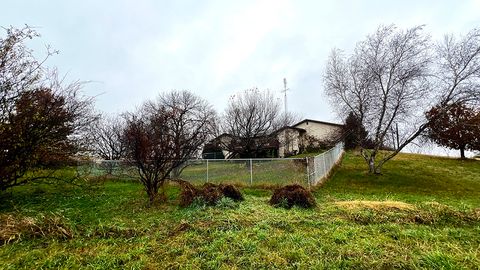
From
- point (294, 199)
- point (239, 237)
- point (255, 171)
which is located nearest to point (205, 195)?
point (294, 199)

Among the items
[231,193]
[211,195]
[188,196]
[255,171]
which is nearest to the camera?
[211,195]

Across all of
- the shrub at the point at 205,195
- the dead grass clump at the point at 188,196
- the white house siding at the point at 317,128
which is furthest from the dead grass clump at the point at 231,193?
the white house siding at the point at 317,128

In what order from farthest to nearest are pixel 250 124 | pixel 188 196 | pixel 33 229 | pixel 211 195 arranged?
pixel 250 124 → pixel 188 196 → pixel 211 195 → pixel 33 229

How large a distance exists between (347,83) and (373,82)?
1.65 metres

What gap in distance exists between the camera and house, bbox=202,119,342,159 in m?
29.1

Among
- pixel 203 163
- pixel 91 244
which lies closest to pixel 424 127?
pixel 203 163

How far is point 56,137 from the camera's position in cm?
927

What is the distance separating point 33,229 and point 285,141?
2768 cm

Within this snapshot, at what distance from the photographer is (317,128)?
36906 mm

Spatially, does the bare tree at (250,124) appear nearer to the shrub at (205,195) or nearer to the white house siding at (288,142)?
the white house siding at (288,142)

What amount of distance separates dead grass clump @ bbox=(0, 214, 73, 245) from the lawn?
17mm

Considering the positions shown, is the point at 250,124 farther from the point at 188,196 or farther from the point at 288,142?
the point at 188,196

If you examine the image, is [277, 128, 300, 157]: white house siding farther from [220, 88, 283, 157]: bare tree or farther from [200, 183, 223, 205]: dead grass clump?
[200, 183, 223, 205]: dead grass clump

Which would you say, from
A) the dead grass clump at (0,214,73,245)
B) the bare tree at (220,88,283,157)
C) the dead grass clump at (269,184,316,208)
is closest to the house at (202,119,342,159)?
the bare tree at (220,88,283,157)
